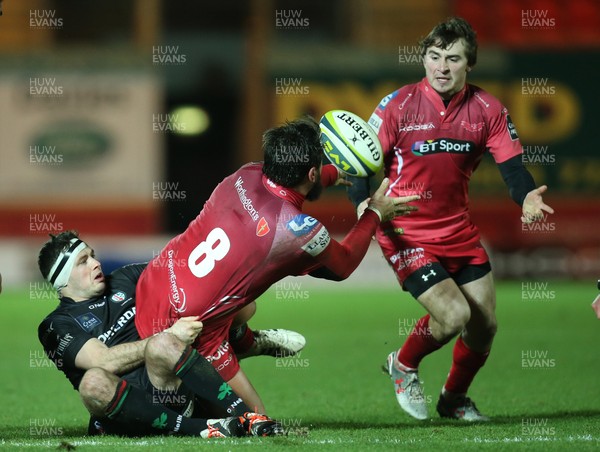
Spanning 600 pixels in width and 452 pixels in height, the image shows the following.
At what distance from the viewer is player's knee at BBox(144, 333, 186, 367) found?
541cm

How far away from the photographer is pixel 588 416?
251 inches

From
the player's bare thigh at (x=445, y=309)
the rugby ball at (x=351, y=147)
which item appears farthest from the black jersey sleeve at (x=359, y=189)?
the player's bare thigh at (x=445, y=309)

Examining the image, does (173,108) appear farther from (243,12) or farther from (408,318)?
(408,318)

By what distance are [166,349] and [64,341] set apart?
608 mm

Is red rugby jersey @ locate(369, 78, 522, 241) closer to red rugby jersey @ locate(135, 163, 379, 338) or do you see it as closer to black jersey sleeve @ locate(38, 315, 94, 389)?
red rugby jersey @ locate(135, 163, 379, 338)

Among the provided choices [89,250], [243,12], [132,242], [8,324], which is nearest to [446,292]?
[89,250]

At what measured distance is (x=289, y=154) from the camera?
5.61m

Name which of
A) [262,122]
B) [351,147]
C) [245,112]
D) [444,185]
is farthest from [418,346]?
[245,112]

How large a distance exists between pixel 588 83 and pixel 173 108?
24.0 ft

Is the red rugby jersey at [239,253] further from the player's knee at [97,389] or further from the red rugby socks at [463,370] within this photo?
the red rugby socks at [463,370]

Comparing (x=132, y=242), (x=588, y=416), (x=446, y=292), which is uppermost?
(x=446, y=292)

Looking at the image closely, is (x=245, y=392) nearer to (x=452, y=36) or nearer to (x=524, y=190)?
(x=524, y=190)

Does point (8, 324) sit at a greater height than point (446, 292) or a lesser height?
lesser

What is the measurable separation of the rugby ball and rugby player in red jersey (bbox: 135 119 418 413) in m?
0.23
